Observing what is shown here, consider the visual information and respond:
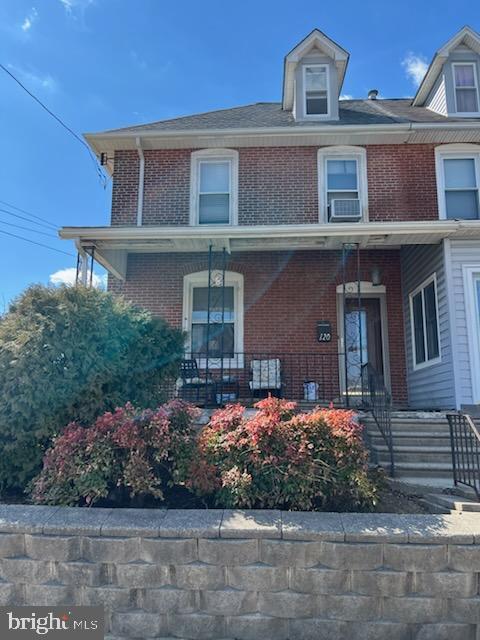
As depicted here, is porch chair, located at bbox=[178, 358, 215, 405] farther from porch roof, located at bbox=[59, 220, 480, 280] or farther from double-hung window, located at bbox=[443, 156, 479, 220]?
double-hung window, located at bbox=[443, 156, 479, 220]

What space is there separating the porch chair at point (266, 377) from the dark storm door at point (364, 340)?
1.75 m

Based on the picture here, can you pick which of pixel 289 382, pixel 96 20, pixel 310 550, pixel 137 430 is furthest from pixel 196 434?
pixel 96 20

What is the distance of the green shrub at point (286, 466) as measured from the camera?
3.69m

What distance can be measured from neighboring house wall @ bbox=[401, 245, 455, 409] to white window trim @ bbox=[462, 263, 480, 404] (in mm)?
291

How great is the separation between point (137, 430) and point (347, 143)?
833 cm

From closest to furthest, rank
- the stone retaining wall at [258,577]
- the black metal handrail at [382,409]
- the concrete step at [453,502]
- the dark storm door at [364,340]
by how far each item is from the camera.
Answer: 1. the stone retaining wall at [258,577]
2. the concrete step at [453,502]
3. the black metal handrail at [382,409]
4. the dark storm door at [364,340]

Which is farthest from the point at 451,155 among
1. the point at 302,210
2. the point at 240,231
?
the point at 240,231

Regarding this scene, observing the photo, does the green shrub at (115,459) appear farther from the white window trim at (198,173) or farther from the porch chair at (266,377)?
the white window trim at (198,173)

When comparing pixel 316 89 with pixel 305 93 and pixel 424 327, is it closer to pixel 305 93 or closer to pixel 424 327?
pixel 305 93

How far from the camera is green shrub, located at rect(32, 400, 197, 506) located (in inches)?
146

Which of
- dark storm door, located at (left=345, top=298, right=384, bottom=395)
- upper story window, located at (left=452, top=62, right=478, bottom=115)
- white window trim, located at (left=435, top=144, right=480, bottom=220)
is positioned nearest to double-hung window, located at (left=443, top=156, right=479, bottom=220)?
white window trim, located at (left=435, top=144, right=480, bottom=220)

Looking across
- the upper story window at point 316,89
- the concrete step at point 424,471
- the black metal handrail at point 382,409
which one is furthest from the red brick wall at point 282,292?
the concrete step at point 424,471

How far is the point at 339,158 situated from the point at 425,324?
4.00m

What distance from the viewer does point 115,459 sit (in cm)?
385
